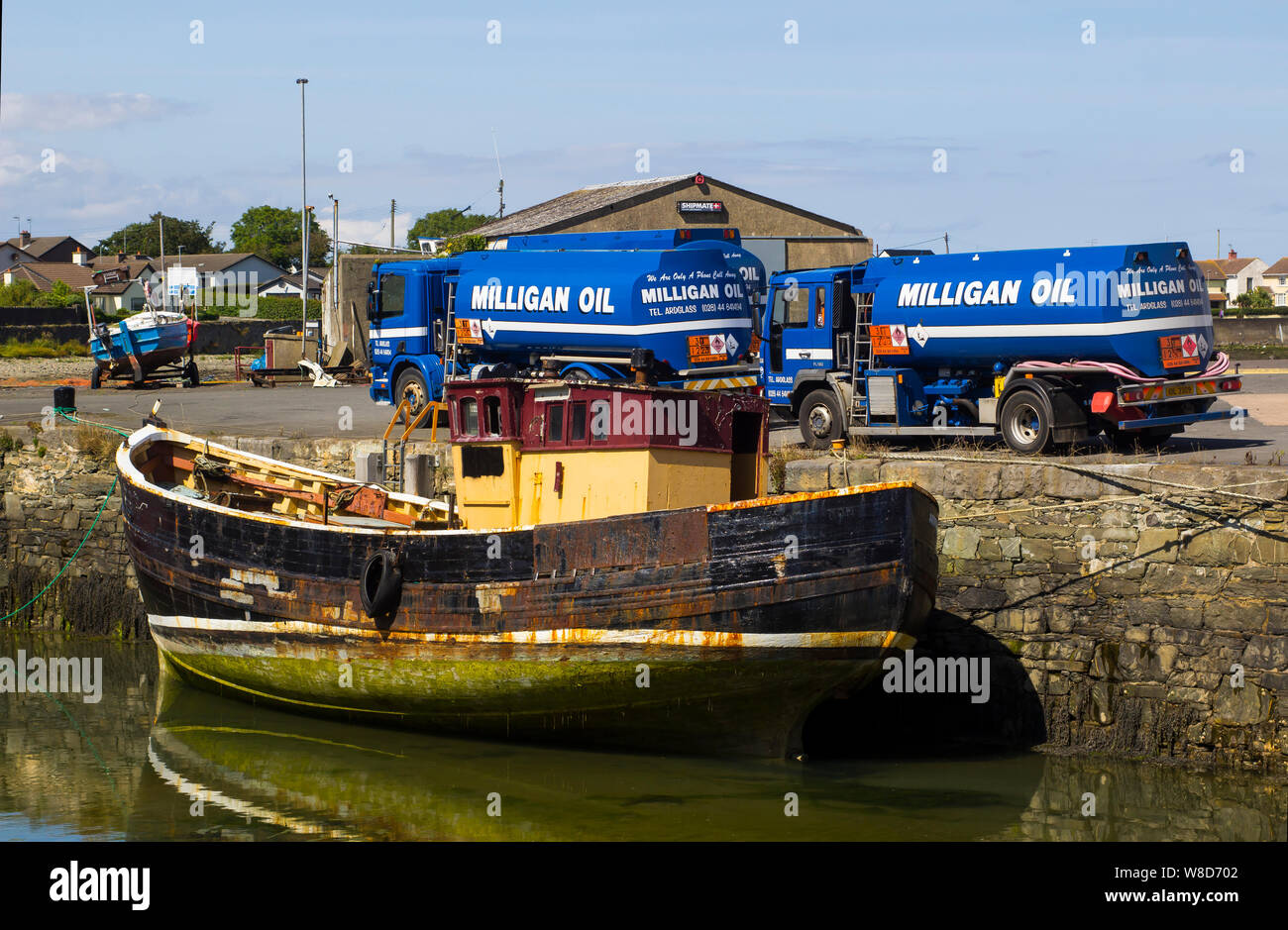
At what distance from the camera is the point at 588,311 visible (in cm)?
1912

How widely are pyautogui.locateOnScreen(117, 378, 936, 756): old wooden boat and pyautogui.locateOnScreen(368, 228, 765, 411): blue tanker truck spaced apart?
5.01 metres

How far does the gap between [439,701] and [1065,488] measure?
650 centimetres

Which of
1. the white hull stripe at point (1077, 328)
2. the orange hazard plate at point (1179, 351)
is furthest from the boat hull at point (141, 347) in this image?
the orange hazard plate at point (1179, 351)

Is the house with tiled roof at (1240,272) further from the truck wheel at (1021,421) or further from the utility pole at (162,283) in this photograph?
the truck wheel at (1021,421)

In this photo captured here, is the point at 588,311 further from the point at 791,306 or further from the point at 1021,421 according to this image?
the point at 1021,421

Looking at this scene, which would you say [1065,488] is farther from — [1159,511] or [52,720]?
[52,720]

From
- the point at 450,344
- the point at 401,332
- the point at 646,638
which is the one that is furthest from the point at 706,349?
the point at 646,638

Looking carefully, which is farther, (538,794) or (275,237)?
(275,237)

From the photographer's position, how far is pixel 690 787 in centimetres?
1178

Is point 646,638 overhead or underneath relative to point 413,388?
underneath

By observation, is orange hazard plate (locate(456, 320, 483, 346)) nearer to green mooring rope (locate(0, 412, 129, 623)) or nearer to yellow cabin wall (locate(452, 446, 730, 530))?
green mooring rope (locate(0, 412, 129, 623))

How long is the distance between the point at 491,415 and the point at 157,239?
107m

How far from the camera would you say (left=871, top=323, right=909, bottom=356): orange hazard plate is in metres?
16.5
